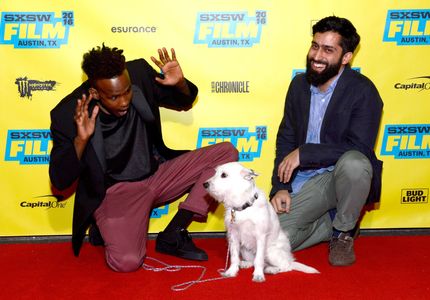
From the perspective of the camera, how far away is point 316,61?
155 inches

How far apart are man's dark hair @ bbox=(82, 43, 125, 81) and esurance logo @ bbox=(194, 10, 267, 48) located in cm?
93

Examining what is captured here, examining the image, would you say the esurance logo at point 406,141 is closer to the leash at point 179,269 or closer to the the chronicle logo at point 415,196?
the the chronicle logo at point 415,196

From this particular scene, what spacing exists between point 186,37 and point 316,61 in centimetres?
111

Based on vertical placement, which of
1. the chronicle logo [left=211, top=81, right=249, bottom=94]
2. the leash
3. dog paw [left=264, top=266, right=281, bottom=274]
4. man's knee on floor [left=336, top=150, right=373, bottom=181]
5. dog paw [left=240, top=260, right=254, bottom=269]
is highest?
the chronicle logo [left=211, top=81, right=249, bottom=94]

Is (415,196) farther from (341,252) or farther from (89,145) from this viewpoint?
(89,145)

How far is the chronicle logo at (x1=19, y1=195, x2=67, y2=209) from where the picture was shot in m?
4.54

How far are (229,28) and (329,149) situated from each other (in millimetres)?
1325

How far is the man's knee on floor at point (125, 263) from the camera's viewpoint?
3.72 meters

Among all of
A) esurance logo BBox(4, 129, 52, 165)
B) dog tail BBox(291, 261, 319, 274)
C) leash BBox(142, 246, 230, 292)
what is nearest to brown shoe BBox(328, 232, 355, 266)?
dog tail BBox(291, 261, 319, 274)

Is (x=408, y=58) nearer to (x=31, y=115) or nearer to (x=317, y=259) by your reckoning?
(x=317, y=259)

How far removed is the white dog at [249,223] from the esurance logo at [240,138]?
1.04 m

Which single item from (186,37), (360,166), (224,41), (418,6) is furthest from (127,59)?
(418,6)

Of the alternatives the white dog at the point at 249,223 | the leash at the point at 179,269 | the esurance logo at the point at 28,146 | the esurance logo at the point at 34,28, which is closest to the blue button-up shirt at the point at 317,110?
the white dog at the point at 249,223

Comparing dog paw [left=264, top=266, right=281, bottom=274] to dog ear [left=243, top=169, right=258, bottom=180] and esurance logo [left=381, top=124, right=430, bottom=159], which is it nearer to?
dog ear [left=243, top=169, right=258, bottom=180]
